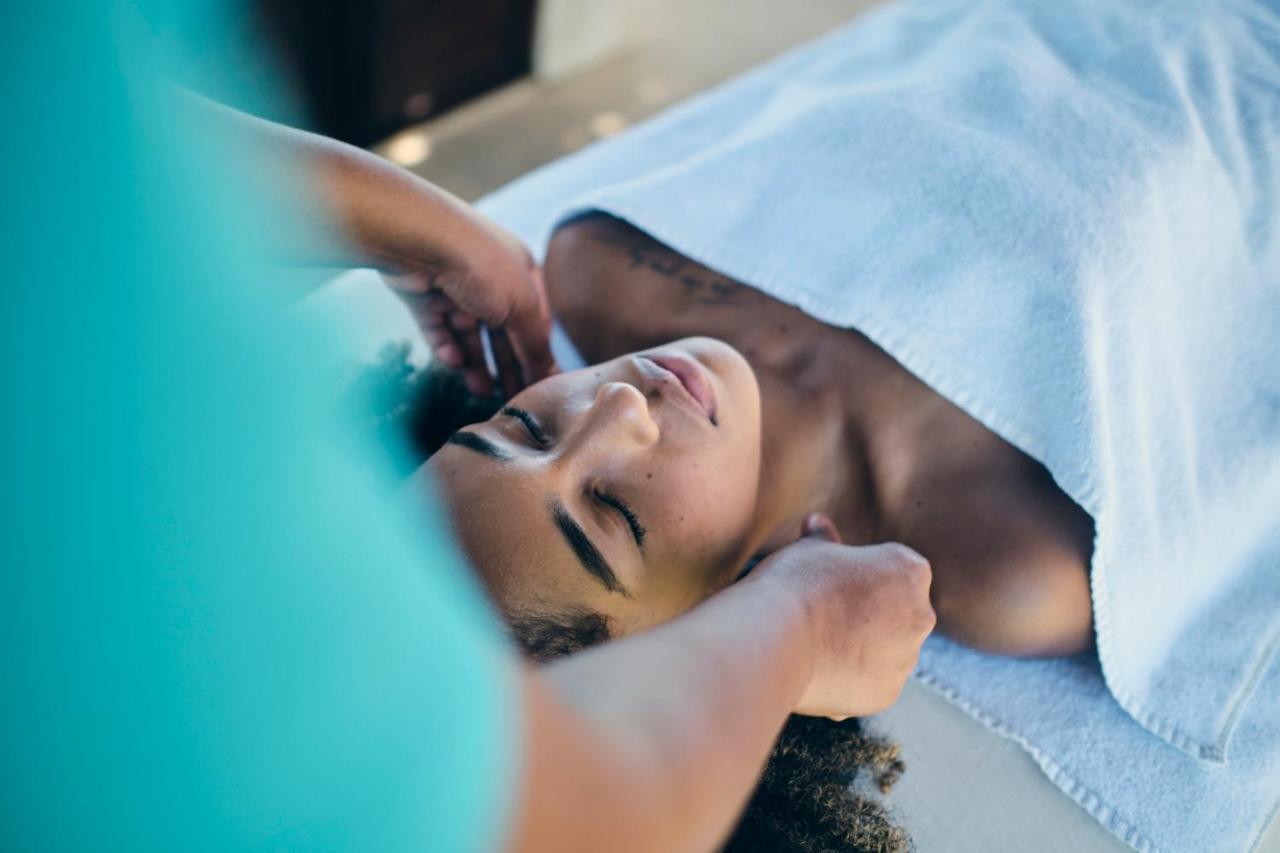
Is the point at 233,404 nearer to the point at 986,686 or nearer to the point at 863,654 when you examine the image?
the point at 863,654

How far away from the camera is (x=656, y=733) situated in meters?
0.49

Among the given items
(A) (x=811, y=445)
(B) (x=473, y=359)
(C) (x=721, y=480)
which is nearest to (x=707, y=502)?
(C) (x=721, y=480)

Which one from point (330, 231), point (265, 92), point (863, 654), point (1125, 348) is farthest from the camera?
point (265, 92)

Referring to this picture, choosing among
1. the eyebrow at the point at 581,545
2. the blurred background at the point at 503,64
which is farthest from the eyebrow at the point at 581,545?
the blurred background at the point at 503,64

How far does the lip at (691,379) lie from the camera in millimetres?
894

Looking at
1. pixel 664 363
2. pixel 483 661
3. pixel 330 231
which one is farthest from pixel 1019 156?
pixel 483 661

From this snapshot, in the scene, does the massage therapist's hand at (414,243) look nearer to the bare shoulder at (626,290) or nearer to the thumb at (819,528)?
the bare shoulder at (626,290)

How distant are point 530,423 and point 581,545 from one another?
14 cm

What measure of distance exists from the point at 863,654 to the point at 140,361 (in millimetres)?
561

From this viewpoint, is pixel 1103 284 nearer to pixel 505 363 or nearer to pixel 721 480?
pixel 721 480

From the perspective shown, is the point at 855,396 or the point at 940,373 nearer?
the point at 940,373

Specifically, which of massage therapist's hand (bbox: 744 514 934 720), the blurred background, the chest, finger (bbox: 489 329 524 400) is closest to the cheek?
massage therapist's hand (bbox: 744 514 934 720)

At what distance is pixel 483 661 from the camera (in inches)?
17.3

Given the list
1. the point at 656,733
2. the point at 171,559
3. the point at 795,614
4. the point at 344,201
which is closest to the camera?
the point at 171,559
